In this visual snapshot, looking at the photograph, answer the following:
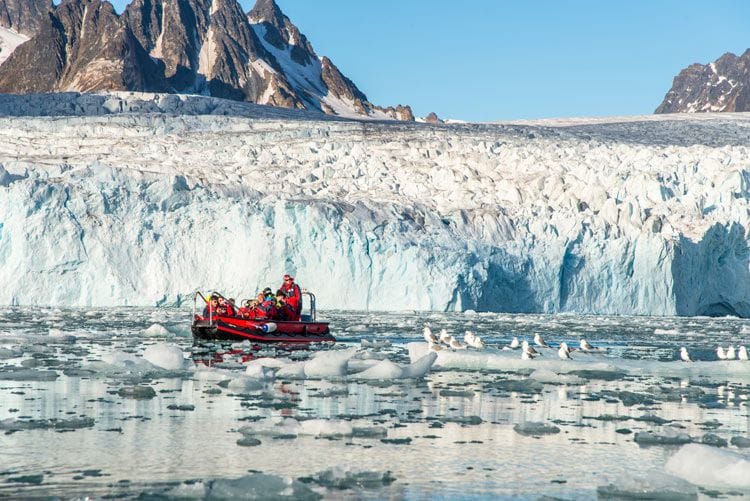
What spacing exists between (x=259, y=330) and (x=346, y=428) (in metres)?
8.47

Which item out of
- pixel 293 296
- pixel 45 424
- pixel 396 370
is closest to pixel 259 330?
pixel 293 296

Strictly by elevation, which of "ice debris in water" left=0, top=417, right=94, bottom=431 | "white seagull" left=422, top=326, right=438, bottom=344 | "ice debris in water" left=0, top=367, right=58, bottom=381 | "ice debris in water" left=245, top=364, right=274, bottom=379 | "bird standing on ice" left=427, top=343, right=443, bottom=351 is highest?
"white seagull" left=422, top=326, right=438, bottom=344

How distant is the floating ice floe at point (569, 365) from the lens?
10273mm

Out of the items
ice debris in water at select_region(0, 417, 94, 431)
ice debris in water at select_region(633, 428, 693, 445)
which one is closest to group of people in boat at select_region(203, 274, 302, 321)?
ice debris in water at select_region(0, 417, 94, 431)

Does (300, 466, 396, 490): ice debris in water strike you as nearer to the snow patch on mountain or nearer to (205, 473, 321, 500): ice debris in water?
(205, 473, 321, 500): ice debris in water

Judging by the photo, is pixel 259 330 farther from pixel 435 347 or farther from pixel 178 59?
pixel 178 59

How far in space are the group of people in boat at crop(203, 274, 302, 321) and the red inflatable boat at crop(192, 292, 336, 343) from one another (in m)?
0.41

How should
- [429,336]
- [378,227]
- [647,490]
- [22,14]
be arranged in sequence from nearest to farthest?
[647,490], [429,336], [378,227], [22,14]

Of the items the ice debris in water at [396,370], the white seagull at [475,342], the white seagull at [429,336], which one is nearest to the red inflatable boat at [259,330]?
the white seagull at [429,336]

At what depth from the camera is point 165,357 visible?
369 inches

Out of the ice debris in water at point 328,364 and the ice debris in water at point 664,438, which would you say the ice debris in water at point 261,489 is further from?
the ice debris in water at point 328,364

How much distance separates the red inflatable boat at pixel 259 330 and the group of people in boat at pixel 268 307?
0.41 m

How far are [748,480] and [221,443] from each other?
113 inches

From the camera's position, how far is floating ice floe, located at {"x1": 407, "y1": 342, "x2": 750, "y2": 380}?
33.7 ft
